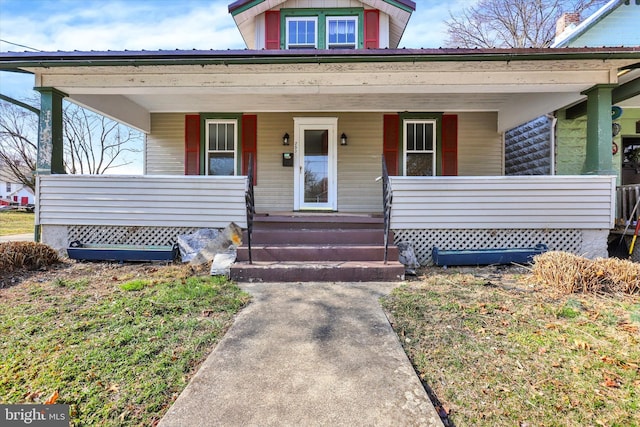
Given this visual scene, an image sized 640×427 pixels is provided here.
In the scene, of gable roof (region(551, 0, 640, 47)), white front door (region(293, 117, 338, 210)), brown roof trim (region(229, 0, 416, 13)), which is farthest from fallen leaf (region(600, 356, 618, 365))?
gable roof (region(551, 0, 640, 47))

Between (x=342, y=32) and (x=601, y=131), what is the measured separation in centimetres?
559

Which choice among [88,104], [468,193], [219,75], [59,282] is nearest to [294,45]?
[219,75]

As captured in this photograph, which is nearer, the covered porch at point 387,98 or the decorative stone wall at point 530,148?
the covered porch at point 387,98

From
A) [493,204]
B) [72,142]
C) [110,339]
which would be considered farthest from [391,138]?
[72,142]

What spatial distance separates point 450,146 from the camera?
7.07 metres

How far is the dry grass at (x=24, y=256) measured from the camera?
14.3ft

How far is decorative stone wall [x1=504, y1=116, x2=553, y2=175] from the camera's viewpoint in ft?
22.7

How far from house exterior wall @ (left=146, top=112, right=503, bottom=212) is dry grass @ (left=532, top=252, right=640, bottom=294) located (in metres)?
3.71

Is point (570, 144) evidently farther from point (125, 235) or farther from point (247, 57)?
point (125, 235)

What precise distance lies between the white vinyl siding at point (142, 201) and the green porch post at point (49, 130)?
0.82 ft

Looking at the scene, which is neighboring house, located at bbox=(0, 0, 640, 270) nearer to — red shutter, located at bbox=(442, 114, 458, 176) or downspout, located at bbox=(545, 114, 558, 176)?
red shutter, located at bbox=(442, 114, 458, 176)

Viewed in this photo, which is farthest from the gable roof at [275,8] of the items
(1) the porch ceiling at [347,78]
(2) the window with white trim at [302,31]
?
(1) the porch ceiling at [347,78]

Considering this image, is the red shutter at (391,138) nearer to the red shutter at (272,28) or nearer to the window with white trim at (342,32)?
the window with white trim at (342,32)

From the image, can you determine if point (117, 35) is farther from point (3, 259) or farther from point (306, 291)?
point (306, 291)
